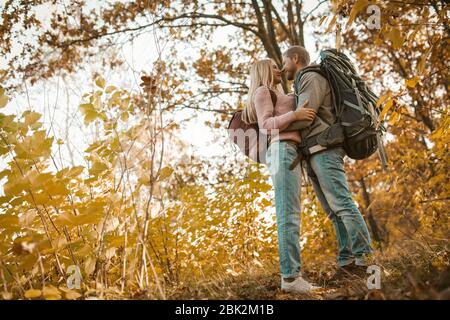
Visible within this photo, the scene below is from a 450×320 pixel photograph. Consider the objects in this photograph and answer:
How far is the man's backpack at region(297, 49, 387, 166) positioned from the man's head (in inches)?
10.8

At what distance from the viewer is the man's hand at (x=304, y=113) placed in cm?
232

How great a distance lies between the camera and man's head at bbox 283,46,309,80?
114 inches

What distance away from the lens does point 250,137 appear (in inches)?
106

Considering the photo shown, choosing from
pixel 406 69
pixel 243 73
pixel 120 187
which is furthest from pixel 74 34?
pixel 406 69

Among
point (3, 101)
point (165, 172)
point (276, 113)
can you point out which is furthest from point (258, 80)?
point (3, 101)

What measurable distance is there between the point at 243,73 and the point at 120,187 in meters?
6.79

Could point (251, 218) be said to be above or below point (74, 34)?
below

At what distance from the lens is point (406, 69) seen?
10102 millimetres

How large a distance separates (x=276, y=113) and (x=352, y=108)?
0.51 metres

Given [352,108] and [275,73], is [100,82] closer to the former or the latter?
[275,73]

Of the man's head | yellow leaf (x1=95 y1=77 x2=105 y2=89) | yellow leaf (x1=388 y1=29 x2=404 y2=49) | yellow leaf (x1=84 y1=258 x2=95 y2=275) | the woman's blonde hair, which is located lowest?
yellow leaf (x1=84 y1=258 x2=95 y2=275)

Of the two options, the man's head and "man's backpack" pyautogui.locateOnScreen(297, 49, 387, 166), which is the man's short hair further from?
"man's backpack" pyautogui.locateOnScreen(297, 49, 387, 166)

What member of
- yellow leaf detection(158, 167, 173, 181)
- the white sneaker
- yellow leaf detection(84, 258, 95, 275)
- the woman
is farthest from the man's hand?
yellow leaf detection(84, 258, 95, 275)

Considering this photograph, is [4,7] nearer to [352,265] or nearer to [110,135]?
[110,135]
